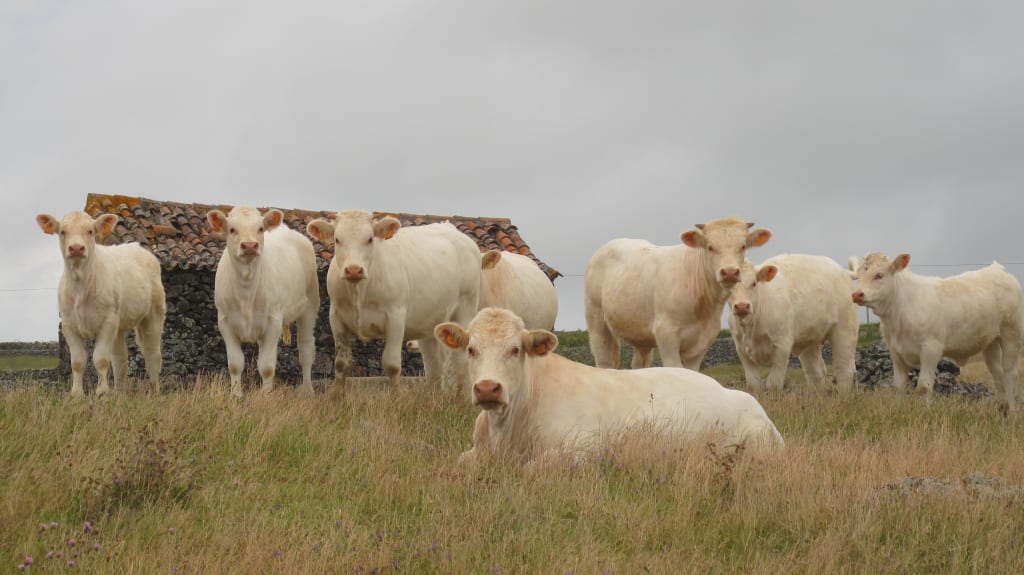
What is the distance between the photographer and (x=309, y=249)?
1374 cm

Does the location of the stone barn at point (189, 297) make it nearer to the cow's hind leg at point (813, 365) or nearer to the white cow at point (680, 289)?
the white cow at point (680, 289)

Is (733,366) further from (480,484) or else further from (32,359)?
(480,484)

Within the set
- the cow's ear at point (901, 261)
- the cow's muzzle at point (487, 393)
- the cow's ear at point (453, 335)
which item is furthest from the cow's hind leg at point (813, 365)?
the cow's muzzle at point (487, 393)

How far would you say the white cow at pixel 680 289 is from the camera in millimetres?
12344

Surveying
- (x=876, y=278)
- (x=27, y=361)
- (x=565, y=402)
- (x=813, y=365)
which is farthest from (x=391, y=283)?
(x=27, y=361)

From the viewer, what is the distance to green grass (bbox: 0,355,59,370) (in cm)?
3519

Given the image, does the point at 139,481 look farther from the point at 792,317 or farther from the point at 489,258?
the point at 792,317

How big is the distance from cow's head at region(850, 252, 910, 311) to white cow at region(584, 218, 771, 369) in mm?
2951

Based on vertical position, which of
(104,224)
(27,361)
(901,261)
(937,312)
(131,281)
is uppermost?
(104,224)

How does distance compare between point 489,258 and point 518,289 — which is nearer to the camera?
point 489,258

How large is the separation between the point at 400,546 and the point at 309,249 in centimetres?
844

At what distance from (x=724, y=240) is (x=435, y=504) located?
6617 mm

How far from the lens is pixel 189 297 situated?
19.8m

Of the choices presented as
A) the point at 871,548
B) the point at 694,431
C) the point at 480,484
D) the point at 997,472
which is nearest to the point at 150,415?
the point at 480,484
